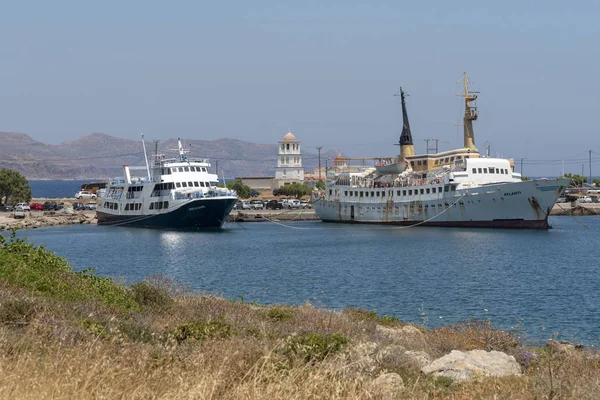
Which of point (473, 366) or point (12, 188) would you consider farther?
point (12, 188)

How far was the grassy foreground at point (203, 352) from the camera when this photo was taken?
283 inches

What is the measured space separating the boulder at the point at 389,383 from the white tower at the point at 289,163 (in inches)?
4774

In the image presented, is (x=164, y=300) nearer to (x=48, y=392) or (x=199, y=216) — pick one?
(x=48, y=392)

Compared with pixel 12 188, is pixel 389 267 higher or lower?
lower

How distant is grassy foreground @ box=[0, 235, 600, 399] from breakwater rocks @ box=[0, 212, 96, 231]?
174 ft

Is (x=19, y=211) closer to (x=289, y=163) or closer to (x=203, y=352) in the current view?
(x=289, y=163)

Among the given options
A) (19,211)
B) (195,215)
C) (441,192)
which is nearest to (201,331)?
(195,215)

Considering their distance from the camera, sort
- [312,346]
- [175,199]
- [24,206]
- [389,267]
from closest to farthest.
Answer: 1. [312,346]
2. [389,267]
3. [175,199]
4. [24,206]

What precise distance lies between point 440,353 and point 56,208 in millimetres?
80315

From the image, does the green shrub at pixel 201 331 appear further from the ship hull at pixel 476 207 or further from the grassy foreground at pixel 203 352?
the ship hull at pixel 476 207

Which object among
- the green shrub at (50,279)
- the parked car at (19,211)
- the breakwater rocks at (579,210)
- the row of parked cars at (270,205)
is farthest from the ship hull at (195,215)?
the green shrub at (50,279)

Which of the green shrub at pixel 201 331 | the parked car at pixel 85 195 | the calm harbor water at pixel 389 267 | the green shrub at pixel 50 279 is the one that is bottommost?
the calm harbor water at pixel 389 267

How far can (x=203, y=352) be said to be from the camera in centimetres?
918

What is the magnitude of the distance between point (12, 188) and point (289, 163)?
182ft
